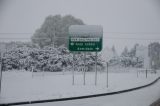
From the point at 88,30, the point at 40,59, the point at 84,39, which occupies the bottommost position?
the point at 40,59

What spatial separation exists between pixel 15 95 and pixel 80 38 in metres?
3.57

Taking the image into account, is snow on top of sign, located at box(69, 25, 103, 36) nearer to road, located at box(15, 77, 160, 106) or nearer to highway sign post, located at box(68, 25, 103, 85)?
highway sign post, located at box(68, 25, 103, 85)

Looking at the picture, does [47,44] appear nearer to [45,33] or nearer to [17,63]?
[45,33]

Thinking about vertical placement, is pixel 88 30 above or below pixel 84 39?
above

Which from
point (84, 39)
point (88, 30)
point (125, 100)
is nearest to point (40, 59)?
point (84, 39)

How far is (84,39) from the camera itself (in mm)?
11102

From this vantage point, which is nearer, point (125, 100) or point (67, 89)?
point (125, 100)

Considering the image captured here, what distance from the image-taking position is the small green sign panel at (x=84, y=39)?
35.7 ft

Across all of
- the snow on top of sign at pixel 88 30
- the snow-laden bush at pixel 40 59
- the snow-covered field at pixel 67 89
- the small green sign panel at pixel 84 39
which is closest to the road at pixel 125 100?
the snow-covered field at pixel 67 89

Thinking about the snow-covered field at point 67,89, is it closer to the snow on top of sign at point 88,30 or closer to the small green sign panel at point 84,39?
the small green sign panel at point 84,39

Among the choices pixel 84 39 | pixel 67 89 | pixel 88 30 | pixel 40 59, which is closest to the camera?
pixel 88 30

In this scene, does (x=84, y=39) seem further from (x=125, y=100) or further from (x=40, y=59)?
(x=40, y=59)

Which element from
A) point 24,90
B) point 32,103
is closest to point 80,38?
point 24,90

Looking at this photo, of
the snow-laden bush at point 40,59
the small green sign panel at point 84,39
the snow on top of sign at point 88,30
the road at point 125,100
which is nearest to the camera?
the road at point 125,100
